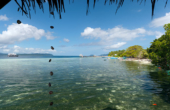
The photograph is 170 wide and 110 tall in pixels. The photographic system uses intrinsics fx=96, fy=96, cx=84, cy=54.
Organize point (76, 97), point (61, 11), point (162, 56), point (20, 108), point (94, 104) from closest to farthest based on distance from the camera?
point (61, 11) → point (20, 108) → point (94, 104) → point (76, 97) → point (162, 56)

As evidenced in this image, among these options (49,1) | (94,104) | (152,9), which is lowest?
(94,104)

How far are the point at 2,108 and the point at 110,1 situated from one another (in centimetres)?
968

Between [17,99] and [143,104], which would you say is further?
[17,99]

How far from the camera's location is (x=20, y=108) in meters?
6.96

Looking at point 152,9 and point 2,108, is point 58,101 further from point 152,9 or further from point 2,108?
point 152,9

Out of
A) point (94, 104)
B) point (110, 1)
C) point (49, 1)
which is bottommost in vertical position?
point (94, 104)

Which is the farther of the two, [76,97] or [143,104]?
[76,97]

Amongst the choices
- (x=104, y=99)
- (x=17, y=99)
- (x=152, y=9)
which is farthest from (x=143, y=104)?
(x=17, y=99)

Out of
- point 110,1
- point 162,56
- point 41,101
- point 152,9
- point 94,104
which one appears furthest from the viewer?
point 162,56

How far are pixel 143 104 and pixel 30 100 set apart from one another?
9138mm

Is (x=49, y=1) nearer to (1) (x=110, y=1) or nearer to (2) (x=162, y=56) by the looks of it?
(1) (x=110, y=1)

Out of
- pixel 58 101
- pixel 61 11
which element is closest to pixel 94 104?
pixel 58 101

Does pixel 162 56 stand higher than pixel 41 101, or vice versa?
pixel 162 56

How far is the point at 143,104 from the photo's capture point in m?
7.29
